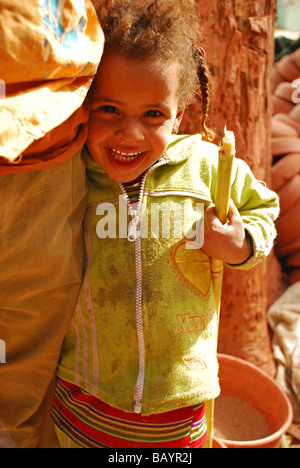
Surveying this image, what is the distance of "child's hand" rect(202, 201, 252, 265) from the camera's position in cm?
114

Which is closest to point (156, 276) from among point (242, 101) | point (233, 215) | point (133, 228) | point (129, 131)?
point (133, 228)

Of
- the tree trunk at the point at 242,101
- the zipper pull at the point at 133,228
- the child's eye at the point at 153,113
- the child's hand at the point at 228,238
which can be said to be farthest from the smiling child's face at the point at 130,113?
the tree trunk at the point at 242,101

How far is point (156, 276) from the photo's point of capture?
3.80 feet

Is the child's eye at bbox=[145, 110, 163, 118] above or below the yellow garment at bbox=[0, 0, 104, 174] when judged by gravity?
below

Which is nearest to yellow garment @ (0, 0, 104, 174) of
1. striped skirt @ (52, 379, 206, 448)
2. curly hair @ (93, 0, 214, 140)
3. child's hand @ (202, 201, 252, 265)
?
curly hair @ (93, 0, 214, 140)

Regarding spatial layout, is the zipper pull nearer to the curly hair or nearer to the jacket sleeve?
the jacket sleeve

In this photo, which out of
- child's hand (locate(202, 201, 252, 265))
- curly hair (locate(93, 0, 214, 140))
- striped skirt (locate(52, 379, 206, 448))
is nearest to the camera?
curly hair (locate(93, 0, 214, 140))

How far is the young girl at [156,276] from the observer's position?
3.76ft

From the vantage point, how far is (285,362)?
2387mm

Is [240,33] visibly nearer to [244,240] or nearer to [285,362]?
[244,240]

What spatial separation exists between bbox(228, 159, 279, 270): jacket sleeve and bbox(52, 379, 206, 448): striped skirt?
45cm

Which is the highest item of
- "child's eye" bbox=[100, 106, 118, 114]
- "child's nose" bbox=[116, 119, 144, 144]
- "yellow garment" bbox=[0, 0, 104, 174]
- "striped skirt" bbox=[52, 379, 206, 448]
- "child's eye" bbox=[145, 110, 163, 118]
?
"yellow garment" bbox=[0, 0, 104, 174]

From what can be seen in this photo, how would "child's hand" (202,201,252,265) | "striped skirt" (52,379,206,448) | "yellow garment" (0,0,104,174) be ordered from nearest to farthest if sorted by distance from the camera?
"yellow garment" (0,0,104,174) → "child's hand" (202,201,252,265) → "striped skirt" (52,379,206,448)

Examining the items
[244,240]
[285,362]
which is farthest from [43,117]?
[285,362]
